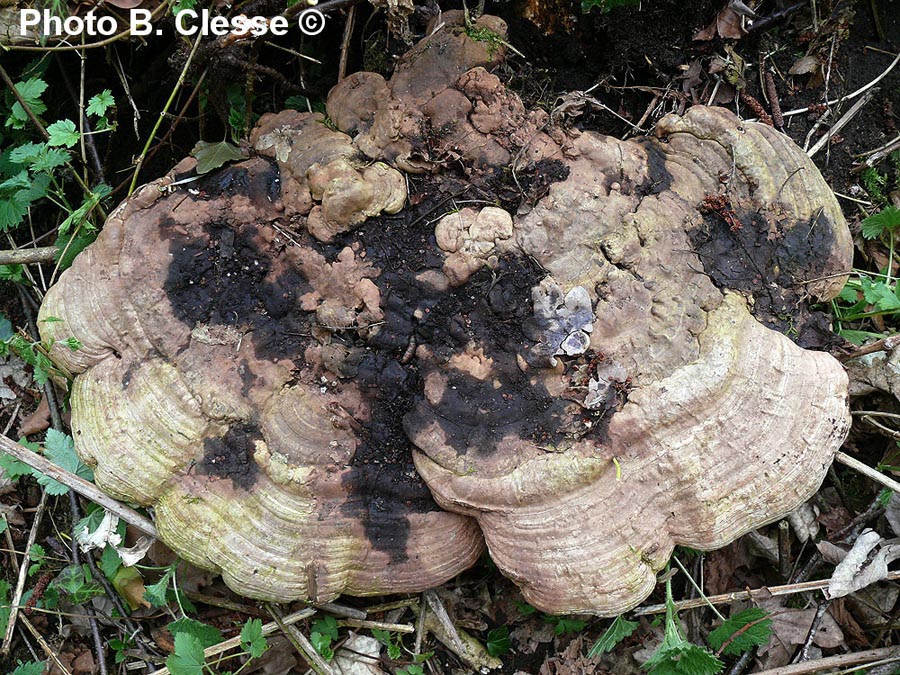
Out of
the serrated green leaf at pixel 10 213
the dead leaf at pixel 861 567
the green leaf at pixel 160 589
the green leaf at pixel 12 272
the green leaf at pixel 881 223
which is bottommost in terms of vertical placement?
the green leaf at pixel 160 589

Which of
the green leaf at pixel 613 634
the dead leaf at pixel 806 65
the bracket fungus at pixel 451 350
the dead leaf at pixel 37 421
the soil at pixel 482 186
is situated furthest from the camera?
the dead leaf at pixel 37 421

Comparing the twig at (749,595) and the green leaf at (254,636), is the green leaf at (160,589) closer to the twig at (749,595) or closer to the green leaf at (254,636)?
the green leaf at (254,636)

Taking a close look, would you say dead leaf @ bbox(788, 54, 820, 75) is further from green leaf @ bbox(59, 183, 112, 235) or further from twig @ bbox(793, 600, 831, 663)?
green leaf @ bbox(59, 183, 112, 235)

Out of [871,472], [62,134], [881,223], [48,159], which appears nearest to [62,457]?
[48,159]

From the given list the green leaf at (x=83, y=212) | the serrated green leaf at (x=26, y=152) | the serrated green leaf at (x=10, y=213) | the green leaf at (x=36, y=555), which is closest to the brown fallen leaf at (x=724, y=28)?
the green leaf at (x=83, y=212)

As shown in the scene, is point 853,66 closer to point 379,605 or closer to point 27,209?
point 379,605

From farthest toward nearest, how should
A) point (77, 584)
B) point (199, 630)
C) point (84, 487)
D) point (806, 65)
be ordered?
point (806, 65) → point (77, 584) → point (199, 630) → point (84, 487)

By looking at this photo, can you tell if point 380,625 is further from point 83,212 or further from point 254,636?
point 83,212
